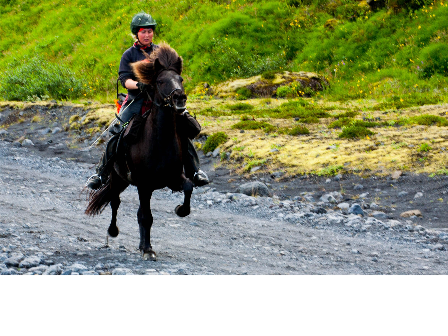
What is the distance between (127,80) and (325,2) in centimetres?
2487

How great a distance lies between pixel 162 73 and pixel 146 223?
2.20 metres

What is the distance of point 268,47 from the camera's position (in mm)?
28000

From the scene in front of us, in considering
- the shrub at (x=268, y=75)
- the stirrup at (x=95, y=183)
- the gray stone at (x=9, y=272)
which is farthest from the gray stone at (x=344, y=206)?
the shrub at (x=268, y=75)

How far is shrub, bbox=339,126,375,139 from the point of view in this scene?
575 inches

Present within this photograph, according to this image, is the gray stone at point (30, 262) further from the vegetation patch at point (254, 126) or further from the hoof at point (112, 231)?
the vegetation patch at point (254, 126)

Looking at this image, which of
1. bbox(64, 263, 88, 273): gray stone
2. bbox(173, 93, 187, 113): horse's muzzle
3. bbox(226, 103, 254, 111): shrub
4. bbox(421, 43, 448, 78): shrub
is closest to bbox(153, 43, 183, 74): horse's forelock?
bbox(173, 93, 187, 113): horse's muzzle

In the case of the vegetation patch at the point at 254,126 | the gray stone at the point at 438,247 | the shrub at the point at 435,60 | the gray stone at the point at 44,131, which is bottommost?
the gray stone at the point at 44,131

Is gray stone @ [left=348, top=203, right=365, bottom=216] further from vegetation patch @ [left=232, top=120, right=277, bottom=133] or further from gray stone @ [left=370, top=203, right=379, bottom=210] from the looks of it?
vegetation patch @ [left=232, top=120, right=277, bottom=133]

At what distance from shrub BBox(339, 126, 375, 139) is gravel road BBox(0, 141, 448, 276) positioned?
388 cm

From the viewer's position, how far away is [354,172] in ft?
41.5

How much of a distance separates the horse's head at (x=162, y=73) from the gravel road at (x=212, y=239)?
2.20 m

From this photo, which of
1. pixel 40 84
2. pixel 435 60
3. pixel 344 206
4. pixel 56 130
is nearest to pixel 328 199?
pixel 344 206

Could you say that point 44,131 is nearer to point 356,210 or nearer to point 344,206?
point 344,206

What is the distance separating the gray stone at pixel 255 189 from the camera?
12.4m
